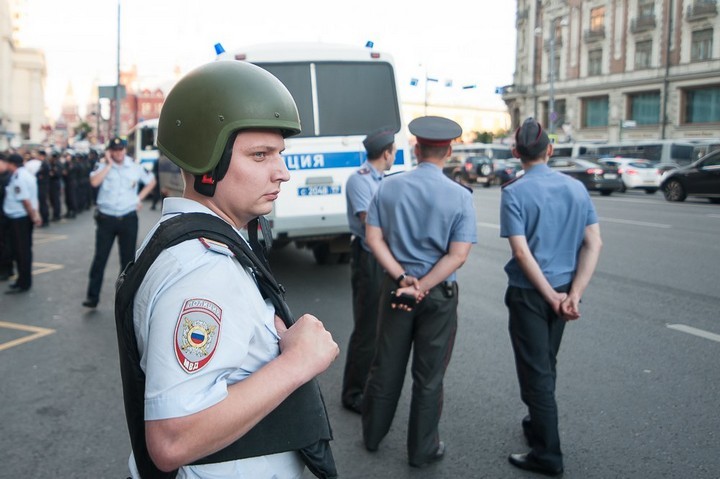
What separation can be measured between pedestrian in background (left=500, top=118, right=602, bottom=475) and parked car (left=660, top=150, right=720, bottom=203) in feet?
62.4

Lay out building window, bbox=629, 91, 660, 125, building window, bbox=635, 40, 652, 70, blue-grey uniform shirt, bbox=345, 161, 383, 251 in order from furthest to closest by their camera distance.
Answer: building window, bbox=635, 40, 652, 70, building window, bbox=629, 91, 660, 125, blue-grey uniform shirt, bbox=345, 161, 383, 251

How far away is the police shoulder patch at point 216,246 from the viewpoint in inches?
55.8

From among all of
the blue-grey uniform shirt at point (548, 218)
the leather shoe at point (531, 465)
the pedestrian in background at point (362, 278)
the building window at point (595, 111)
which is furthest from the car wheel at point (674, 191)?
the building window at point (595, 111)

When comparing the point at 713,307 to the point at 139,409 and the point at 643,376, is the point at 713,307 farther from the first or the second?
the point at 139,409

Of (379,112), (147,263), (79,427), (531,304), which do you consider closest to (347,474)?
(531,304)

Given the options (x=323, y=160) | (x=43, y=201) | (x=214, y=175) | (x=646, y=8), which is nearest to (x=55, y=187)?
(x=43, y=201)

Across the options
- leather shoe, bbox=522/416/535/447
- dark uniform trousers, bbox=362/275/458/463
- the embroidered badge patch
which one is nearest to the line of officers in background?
dark uniform trousers, bbox=362/275/458/463

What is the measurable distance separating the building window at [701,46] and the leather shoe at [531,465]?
52.3m

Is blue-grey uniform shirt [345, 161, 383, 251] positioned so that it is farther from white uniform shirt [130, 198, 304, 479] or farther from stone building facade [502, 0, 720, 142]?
stone building facade [502, 0, 720, 142]

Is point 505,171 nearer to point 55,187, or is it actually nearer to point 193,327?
point 55,187

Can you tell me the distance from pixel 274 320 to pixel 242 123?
0.46 m

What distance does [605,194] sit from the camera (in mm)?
26609

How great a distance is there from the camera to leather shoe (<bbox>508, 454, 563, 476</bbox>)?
12.0ft

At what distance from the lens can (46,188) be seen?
17.4 meters
